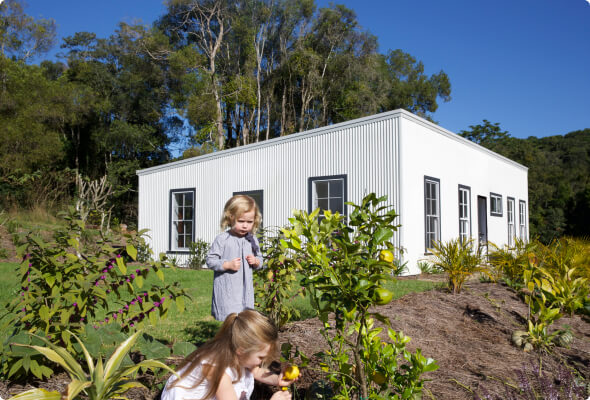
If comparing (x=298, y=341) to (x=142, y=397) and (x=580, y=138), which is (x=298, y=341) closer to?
(x=142, y=397)

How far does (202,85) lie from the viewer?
72.7 feet

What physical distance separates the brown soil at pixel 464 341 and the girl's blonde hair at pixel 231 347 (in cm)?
47

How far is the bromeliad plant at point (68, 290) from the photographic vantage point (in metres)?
2.14

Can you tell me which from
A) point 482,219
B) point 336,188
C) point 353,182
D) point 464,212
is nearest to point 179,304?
point 353,182

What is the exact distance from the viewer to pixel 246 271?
3100mm

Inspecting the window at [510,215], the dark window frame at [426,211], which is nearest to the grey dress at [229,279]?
the dark window frame at [426,211]

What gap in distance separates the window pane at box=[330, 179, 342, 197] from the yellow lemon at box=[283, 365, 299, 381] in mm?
7475

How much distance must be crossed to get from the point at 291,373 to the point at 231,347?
0.33 metres

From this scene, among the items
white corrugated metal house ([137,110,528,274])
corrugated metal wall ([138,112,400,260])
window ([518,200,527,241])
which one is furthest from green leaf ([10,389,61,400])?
Result: window ([518,200,527,241])

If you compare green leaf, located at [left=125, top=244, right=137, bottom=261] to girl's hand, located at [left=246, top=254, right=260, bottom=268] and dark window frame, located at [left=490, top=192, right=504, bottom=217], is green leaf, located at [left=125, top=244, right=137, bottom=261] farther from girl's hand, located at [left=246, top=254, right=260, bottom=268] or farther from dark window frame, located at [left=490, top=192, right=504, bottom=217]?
dark window frame, located at [left=490, top=192, right=504, bottom=217]

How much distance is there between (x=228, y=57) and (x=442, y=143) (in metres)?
17.5

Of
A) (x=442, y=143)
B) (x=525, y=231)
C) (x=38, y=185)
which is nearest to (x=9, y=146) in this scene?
(x=38, y=185)

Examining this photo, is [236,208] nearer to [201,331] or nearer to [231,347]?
[231,347]

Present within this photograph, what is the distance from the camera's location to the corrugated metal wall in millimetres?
8742
